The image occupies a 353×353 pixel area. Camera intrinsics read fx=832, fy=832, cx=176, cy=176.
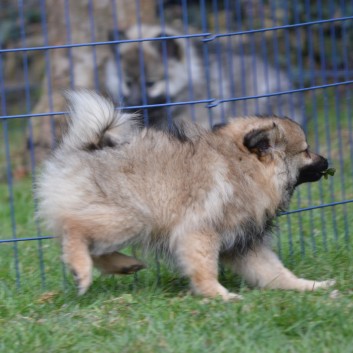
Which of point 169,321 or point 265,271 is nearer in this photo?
point 169,321

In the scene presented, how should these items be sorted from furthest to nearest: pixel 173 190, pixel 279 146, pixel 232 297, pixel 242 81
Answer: pixel 242 81 → pixel 279 146 → pixel 173 190 → pixel 232 297

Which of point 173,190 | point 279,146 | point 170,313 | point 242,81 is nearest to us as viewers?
point 170,313

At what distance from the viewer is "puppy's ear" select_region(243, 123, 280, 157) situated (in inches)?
161

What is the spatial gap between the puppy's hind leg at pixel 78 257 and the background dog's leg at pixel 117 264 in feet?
0.86

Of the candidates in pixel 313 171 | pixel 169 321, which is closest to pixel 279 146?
pixel 313 171

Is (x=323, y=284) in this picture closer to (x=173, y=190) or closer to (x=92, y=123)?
(x=173, y=190)

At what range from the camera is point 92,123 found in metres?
4.06

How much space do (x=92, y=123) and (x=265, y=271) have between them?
1142 mm

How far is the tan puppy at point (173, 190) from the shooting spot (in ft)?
12.9

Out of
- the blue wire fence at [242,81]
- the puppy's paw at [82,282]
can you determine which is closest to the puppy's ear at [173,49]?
the blue wire fence at [242,81]

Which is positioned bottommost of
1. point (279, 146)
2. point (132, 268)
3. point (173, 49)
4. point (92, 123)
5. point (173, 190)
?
point (132, 268)

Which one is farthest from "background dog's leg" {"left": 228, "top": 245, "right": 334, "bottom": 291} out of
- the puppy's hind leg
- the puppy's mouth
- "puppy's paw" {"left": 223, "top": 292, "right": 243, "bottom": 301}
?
the puppy's hind leg

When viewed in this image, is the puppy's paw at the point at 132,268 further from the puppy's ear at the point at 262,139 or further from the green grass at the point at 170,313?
the puppy's ear at the point at 262,139

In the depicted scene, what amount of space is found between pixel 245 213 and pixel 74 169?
0.85 meters
